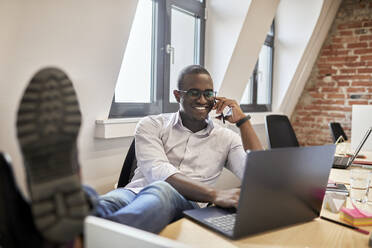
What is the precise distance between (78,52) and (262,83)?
10.2 ft

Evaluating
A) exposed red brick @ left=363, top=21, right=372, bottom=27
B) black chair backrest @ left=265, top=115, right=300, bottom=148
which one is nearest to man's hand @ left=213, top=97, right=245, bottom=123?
black chair backrest @ left=265, top=115, right=300, bottom=148

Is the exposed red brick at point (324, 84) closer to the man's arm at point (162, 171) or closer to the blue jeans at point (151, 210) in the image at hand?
the man's arm at point (162, 171)

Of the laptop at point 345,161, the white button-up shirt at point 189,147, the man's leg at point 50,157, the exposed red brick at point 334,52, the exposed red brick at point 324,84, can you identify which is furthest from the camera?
the exposed red brick at point 324,84

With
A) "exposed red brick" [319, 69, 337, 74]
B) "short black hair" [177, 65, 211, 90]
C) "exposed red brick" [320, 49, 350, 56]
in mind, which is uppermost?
"exposed red brick" [320, 49, 350, 56]

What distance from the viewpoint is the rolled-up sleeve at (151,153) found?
1.46 meters

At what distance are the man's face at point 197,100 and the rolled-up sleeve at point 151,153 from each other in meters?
0.17

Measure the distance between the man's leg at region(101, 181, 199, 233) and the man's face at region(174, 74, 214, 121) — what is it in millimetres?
645

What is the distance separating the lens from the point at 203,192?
1.26m

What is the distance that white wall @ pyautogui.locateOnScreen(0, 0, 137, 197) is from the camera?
1.40m

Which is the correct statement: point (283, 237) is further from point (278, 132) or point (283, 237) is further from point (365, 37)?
point (365, 37)

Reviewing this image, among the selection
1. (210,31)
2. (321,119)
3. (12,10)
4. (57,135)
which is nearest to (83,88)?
(12,10)

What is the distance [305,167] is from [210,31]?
7.69 feet

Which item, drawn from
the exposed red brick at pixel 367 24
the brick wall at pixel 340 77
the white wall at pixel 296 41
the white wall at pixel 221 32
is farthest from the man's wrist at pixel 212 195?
the exposed red brick at pixel 367 24

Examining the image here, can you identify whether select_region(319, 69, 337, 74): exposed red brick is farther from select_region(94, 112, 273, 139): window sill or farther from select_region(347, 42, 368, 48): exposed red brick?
select_region(94, 112, 273, 139): window sill
